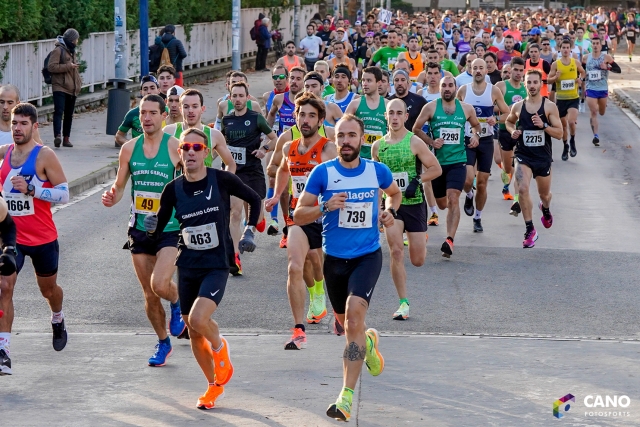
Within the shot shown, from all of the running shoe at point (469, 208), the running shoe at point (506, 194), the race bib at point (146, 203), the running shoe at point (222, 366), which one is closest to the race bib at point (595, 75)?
the running shoe at point (506, 194)

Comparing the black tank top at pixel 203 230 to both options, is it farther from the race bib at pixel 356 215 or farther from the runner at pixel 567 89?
the runner at pixel 567 89

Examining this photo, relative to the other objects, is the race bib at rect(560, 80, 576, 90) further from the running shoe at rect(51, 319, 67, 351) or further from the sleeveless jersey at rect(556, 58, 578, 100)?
the running shoe at rect(51, 319, 67, 351)

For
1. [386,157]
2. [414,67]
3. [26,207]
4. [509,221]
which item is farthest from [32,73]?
[26,207]

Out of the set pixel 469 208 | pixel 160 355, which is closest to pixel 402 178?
pixel 160 355

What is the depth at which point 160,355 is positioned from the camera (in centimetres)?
805

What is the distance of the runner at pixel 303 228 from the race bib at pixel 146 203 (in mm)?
801

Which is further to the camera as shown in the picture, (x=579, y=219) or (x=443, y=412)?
(x=579, y=219)

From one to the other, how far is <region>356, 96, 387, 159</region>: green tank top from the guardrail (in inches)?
424

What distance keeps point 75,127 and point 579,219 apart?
37.1ft

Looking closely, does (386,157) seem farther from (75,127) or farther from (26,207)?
(75,127)

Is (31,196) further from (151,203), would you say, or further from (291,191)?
(291,191)

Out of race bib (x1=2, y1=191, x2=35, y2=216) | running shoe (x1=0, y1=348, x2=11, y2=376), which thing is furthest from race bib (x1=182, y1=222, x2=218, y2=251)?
running shoe (x1=0, y1=348, x2=11, y2=376)

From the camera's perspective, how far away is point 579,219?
14.5 metres

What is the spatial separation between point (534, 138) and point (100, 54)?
16.5 m
